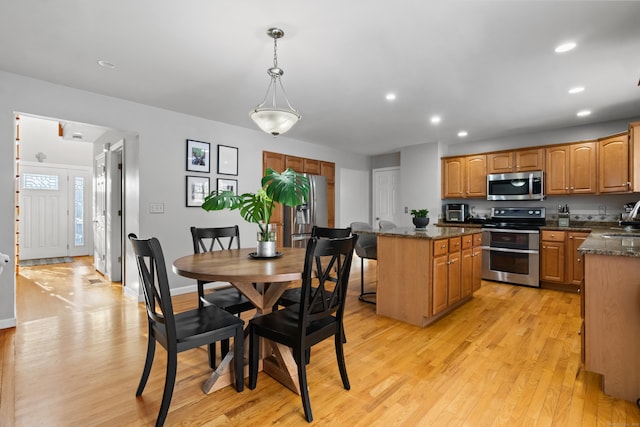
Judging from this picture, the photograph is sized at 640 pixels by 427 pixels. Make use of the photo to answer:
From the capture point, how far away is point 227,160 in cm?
448

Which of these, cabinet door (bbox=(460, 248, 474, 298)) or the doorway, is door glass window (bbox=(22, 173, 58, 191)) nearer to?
the doorway

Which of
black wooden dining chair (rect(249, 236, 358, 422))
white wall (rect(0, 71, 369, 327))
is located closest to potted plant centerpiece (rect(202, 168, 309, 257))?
black wooden dining chair (rect(249, 236, 358, 422))

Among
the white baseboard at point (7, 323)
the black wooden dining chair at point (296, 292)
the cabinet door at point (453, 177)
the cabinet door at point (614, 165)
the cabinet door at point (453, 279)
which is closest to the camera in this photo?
the black wooden dining chair at point (296, 292)

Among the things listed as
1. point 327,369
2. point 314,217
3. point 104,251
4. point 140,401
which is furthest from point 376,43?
point 104,251

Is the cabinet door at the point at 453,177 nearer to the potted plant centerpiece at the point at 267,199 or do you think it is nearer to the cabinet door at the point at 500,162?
the cabinet door at the point at 500,162

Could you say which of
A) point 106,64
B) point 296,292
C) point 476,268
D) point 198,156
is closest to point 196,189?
point 198,156

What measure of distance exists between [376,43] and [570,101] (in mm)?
2695

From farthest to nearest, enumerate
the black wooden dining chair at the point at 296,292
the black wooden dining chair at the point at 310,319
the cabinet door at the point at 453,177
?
the cabinet door at the point at 453,177
the black wooden dining chair at the point at 296,292
the black wooden dining chair at the point at 310,319

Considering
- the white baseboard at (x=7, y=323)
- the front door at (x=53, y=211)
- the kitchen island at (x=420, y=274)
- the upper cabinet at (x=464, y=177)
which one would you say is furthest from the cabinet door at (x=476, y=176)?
the front door at (x=53, y=211)

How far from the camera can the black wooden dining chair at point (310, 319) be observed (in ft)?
5.31

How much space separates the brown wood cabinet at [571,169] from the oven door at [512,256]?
83 cm

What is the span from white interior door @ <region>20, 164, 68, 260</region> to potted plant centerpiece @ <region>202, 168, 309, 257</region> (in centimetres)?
700

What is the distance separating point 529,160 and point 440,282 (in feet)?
10.3

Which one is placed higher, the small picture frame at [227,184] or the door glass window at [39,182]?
the door glass window at [39,182]
